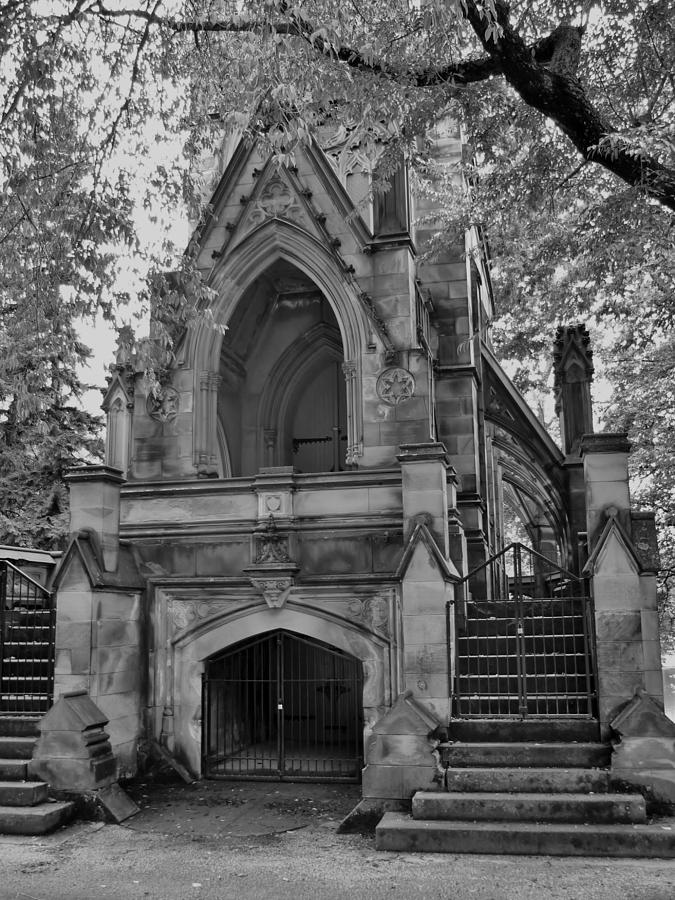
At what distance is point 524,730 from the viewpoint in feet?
30.3

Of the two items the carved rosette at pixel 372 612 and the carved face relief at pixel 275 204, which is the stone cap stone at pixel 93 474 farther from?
the carved face relief at pixel 275 204

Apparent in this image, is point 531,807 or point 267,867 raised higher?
point 531,807

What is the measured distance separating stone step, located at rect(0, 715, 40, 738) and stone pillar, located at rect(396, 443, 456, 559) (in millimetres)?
4998

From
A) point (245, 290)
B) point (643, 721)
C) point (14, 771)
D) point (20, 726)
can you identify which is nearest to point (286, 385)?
point (245, 290)

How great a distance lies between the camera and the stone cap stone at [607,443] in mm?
9523

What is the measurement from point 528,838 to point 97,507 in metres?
6.32

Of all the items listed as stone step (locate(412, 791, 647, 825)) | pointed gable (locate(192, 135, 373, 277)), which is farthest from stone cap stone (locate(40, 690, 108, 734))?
pointed gable (locate(192, 135, 373, 277))

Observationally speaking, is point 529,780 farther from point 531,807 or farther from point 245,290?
point 245,290

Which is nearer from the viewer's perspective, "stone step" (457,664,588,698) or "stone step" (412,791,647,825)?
"stone step" (412,791,647,825)

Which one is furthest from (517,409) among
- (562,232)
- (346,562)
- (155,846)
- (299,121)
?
(155,846)

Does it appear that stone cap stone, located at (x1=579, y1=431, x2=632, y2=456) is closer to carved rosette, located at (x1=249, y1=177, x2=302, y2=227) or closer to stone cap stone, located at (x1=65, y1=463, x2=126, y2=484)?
stone cap stone, located at (x1=65, y1=463, x2=126, y2=484)

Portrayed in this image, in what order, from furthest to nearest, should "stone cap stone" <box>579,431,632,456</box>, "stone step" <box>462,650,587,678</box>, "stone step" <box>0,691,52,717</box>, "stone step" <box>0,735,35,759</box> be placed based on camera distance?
"stone step" <box>0,691,52,717</box>, "stone step" <box>0,735,35,759</box>, "stone step" <box>462,650,587,678</box>, "stone cap stone" <box>579,431,632,456</box>

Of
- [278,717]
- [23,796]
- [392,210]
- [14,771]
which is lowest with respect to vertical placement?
[23,796]

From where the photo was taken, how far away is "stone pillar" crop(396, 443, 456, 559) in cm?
993
